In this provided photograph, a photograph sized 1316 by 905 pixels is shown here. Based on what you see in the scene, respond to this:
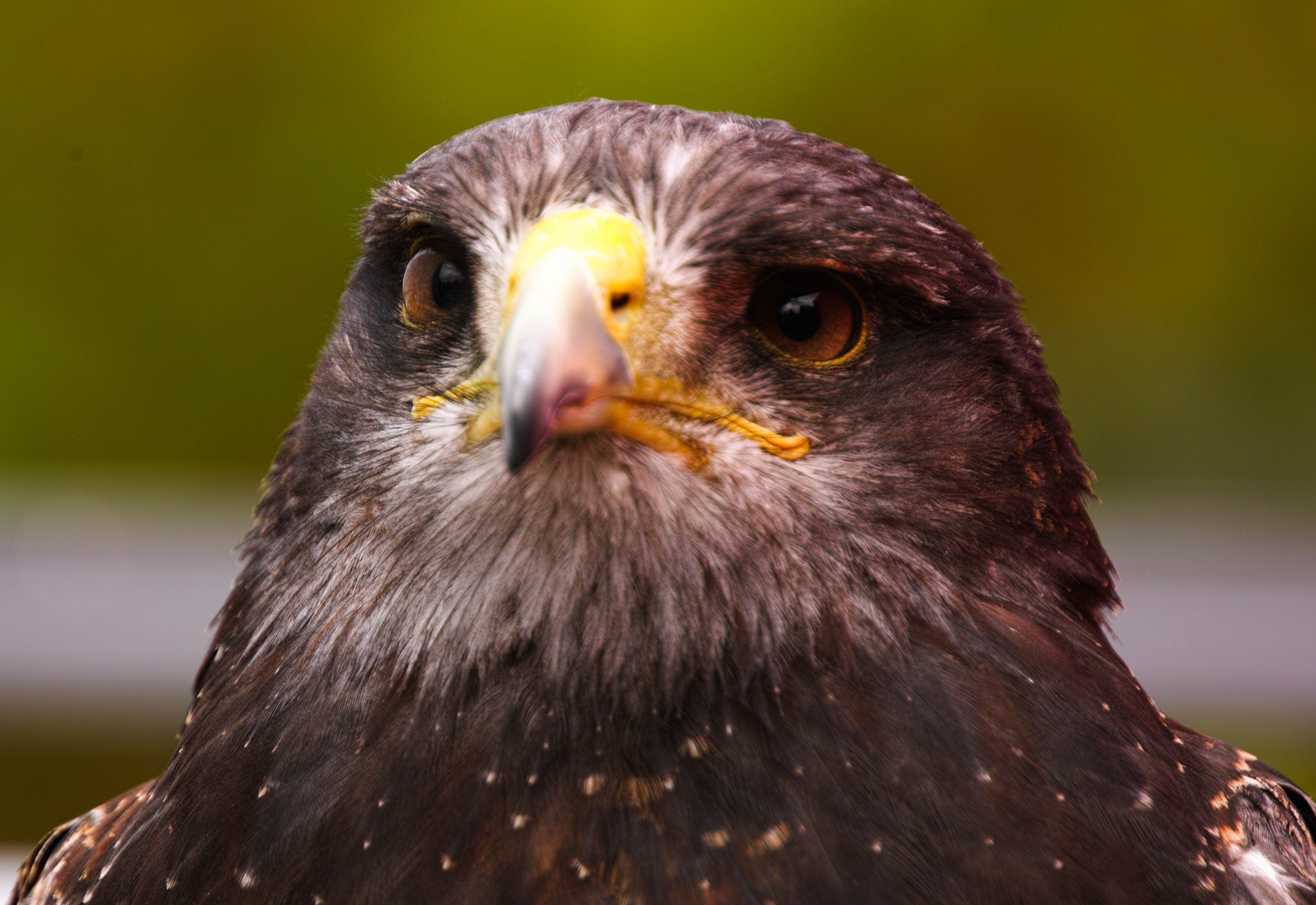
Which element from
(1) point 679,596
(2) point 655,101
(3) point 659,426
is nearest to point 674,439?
(3) point 659,426

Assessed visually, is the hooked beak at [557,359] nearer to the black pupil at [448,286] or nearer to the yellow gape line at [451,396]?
the yellow gape line at [451,396]

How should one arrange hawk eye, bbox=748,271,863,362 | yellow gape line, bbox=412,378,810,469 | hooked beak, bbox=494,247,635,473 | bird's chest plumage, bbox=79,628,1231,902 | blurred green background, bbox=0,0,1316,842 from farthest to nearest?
1. blurred green background, bbox=0,0,1316,842
2. hawk eye, bbox=748,271,863,362
3. yellow gape line, bbox=412,378,810,469
4. bird's chest plumage, bbox=79,628,1231,902
5. hooked beak, bbox=494,247,635,473

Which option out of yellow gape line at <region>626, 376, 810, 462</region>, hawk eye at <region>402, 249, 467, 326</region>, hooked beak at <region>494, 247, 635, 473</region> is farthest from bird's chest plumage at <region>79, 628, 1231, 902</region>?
hawk eye at <region>402, 249, 467, 326</region>

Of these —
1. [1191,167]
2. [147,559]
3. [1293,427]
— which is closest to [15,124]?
[147,559]

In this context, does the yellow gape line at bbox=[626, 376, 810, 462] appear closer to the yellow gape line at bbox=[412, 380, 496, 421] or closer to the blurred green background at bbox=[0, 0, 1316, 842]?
the yellow gape line at bbox=[412, 380, 496, 421]

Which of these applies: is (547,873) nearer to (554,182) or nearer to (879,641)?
(879,641)

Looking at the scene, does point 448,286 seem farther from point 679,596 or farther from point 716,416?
point 679,596

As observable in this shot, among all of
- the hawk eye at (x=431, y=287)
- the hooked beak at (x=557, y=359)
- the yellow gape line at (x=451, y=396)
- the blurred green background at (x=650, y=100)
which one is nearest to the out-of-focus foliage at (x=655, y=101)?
the blurred green background at (x=650, y=100)
